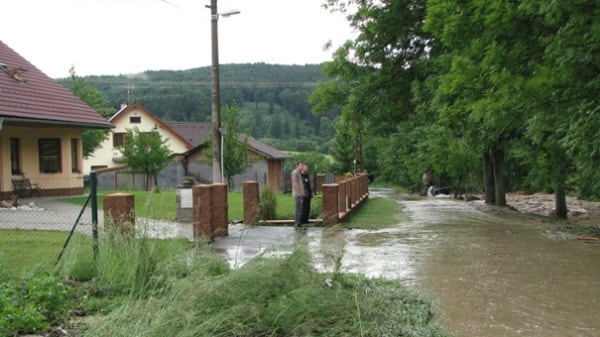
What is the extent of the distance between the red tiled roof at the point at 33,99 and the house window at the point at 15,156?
153 cm

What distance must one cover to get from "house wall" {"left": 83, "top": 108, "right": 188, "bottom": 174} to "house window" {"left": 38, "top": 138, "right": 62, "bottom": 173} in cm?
2605

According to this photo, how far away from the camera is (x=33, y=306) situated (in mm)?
5094

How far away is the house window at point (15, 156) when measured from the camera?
67.5ft

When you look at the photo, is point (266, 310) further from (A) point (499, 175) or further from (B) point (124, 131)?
(B) point (124, 131)

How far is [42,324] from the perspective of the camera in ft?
16.5

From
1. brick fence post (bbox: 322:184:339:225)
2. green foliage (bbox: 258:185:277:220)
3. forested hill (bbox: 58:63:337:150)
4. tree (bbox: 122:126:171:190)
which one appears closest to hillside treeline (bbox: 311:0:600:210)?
brick fence post (bbox: 322:184:339:225)

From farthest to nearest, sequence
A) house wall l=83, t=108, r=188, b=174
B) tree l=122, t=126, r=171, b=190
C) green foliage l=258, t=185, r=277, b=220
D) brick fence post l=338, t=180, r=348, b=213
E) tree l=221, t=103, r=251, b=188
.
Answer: house wall l=83, t=108, r=188, b=174 → tree l=122, t=126, r=171, b=190 → tree l=221, t=103, r=251, b=188 → brick fence post l=338, t=180, r=348, b=213 → green foliage l=258, t=185, r=277, b=220

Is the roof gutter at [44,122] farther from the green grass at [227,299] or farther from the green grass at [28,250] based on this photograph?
the green grass at [227,299]

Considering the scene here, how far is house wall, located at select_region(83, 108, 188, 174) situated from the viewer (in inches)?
1982

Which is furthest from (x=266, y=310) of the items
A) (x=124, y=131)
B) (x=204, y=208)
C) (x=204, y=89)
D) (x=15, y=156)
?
(x=204, y=89)

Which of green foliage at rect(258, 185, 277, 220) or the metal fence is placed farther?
green foliage at rect(258, 185, 277, 220)

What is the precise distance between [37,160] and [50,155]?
67 cm

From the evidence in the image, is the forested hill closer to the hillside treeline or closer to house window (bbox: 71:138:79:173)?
house window (bbox: 71:138:79:173)

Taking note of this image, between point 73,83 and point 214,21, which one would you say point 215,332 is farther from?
point 73,83
